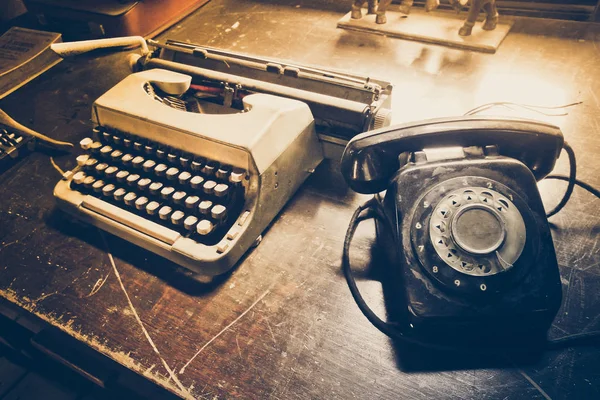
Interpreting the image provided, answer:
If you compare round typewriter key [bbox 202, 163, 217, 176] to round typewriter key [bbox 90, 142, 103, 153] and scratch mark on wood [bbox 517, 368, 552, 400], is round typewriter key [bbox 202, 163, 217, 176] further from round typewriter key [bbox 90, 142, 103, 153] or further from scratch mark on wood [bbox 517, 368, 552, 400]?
scratch mark on wood [bbox 517, 368, 552, 400]

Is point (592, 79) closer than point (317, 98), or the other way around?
point (317, 98)

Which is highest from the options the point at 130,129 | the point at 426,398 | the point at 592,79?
the point at 130,129

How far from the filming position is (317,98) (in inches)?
34.9

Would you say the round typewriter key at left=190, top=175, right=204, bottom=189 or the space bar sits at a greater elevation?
the round typewriter key at left=190, top=175, right=204, bottom=189

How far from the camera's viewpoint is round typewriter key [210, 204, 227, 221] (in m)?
0.74

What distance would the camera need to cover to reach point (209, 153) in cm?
82

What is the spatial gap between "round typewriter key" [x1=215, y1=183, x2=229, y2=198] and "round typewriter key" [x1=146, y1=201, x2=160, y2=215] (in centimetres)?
14

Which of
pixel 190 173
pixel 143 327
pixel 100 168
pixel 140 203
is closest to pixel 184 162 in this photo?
pixel 190 173

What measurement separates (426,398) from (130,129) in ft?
2.77

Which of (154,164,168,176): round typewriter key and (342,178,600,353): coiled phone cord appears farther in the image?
(154,164,168,176): round typewriter key

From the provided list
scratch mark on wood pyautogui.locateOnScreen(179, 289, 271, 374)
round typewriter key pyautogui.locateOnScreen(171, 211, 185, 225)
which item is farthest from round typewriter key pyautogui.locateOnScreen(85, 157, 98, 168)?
scratch mark on wood pyautogui.locateOnScreen(179, 289, 271, 374)

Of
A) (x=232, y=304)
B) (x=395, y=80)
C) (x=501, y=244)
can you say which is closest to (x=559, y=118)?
(x=395, y=80)

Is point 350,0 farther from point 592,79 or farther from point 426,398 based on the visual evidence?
point 426,398

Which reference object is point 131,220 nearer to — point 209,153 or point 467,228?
point 209,153
